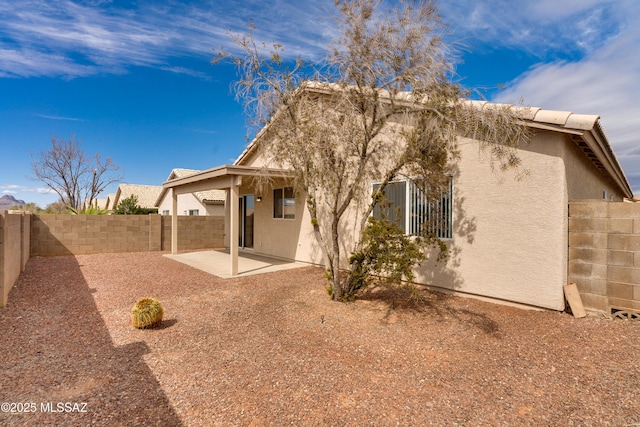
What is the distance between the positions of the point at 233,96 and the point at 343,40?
240cm

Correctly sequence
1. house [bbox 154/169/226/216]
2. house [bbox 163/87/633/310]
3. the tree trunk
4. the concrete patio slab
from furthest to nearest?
house [bbox 154/169/226/216] → the concrete patio slab → the tree trunk → house [bbox 163/87/633/310]

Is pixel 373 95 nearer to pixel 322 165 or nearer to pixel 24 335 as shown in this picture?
pixel 322 165

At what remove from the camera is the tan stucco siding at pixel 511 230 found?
19.6 feet

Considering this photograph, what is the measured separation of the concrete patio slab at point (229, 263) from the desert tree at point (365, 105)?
12.9 ft

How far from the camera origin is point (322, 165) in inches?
245

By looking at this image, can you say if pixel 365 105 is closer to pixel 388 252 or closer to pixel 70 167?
pixel 388 252

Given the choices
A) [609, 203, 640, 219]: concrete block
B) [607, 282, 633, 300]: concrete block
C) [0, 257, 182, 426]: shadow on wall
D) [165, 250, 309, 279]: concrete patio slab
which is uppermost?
[609, 203, 640, 219]: concrete block

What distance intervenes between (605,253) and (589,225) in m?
0.55

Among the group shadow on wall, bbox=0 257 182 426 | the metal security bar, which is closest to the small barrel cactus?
shadow on wall, bbox=0 257 182 426

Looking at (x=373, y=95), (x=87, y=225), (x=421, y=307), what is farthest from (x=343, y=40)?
(x=87, y=225)

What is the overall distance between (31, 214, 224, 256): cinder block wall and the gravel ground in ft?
24.9

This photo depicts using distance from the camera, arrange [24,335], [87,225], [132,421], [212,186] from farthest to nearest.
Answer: [87,225] → [212,186] → [24,335] → [132,421]

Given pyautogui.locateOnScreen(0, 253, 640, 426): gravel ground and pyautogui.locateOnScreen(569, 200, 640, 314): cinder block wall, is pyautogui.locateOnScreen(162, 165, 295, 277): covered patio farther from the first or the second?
pyautogui.locateOnScreen(569, 200, 640, 314): cinder block wall

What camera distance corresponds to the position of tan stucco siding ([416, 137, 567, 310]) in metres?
5.96
